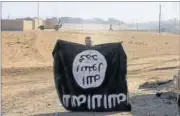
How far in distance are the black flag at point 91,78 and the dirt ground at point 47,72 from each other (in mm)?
241

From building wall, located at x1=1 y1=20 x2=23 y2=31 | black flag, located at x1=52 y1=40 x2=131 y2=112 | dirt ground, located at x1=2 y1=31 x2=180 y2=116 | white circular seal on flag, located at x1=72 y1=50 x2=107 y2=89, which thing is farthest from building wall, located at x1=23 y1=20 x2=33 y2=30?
white circular seal on flag, located at x1=72 y1=50 x2=107 y2=89

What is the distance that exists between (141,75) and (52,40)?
13.7 metres

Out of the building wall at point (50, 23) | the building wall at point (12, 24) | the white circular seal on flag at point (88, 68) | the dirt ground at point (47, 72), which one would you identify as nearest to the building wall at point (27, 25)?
the building wall at point (12, 24)

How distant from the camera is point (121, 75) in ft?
34.2

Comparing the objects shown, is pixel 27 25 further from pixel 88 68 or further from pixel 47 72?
pixel 88 68

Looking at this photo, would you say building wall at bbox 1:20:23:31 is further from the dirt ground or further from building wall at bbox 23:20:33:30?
the dirt ground

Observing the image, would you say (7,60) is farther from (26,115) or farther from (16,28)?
(16,28)

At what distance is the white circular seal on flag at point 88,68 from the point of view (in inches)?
402

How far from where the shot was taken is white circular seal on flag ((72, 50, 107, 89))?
33.5ft

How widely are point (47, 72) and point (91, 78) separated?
12215 millimetres

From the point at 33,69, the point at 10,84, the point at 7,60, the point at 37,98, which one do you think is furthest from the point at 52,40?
the point at 37,98

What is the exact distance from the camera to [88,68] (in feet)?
33.7

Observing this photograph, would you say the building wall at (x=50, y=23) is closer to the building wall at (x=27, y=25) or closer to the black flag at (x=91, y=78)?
the building wall at (x=27, y=25)

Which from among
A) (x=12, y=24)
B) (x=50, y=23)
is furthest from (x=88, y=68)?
(x=50, y=23)
